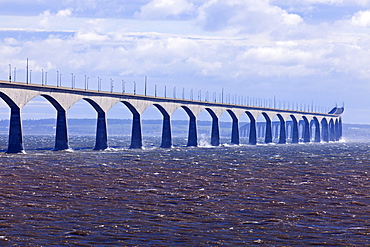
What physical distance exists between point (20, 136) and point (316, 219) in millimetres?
53206

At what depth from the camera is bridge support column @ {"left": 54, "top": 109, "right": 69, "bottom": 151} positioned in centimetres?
8106

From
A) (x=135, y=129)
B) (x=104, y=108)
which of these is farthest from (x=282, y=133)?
(x=104, y=108)

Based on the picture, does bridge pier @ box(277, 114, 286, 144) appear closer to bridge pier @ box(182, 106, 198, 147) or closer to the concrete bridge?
the concrete bridge

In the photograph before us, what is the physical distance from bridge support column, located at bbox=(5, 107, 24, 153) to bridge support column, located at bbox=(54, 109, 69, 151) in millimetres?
9529

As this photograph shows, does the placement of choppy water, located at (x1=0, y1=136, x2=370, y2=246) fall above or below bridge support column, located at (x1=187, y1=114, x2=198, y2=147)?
below

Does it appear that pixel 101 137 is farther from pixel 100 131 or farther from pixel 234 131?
pixel 234 131

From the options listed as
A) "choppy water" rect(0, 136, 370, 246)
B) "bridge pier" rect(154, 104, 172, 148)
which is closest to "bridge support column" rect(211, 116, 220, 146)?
"bridge pier" rect(154, 104, 172, 148)

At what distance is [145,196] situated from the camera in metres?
29.9

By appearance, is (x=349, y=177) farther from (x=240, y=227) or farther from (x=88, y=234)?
(x=88, y=234)

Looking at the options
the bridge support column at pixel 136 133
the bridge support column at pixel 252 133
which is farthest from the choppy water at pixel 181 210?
the bridge support column at pixel 252 133

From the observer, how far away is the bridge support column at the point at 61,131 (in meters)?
81.1

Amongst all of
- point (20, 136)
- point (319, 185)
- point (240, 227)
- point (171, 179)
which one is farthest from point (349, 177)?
point (20, 136)

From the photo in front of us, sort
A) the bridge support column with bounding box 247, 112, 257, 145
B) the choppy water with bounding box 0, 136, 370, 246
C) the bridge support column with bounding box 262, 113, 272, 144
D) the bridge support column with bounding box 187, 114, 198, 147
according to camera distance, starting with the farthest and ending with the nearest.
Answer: the bridge support column with bounding box 262, 113, 272, 144
the bridge support column with bounding box 247, 112, 257, 145
the bridge support column with bounding box 187, 114, 198, 147
the choppy water with bounding box 0, 136, 370, 246

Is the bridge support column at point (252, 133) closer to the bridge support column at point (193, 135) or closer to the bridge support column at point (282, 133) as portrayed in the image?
the bridge support column at point (282, 133)
